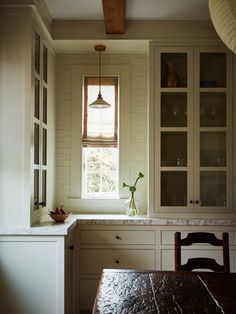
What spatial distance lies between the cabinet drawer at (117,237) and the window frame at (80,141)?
1.74 feet

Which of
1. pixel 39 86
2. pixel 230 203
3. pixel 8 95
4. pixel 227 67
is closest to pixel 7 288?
pixel 8 95

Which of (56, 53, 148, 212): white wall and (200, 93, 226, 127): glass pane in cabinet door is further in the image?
(56, 53, 148, 212): white wall

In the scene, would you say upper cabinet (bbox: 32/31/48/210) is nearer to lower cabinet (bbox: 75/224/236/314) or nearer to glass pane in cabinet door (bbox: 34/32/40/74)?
glass pane in cabinet door (bbox: 34/32/40/74)

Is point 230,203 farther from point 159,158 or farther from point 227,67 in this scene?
point 227,67

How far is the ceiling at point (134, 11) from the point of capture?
3292 millimetres

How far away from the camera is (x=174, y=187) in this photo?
3.68 meters

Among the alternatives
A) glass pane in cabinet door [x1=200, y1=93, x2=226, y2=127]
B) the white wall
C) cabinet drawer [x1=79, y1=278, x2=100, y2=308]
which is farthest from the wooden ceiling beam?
cabinet drawer [x1=79, y1=278, x2=100, y2=308]

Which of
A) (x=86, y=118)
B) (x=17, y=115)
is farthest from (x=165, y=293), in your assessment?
(x=86, y=118)

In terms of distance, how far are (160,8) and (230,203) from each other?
6.25ft

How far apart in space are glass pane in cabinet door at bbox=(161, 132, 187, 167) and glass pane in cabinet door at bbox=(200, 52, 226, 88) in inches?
22.2

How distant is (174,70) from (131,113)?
27.1 inches

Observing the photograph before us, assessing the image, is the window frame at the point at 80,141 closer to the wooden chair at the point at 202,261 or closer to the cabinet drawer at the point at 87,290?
the cabinet drawer at the point at 87,290

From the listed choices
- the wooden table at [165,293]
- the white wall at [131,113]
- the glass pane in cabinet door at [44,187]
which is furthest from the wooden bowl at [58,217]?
the wooden table at [165,293]

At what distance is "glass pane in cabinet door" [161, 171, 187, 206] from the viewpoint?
3670mm
